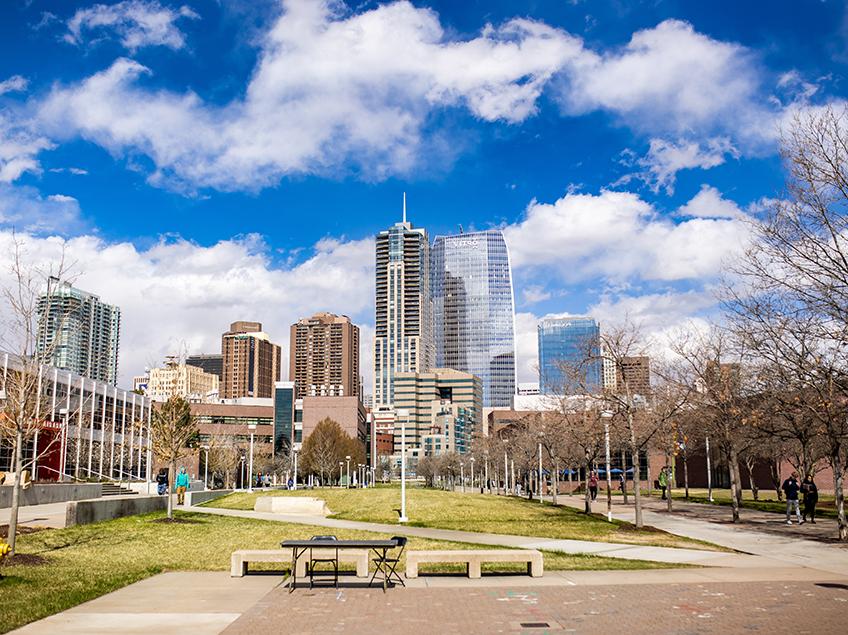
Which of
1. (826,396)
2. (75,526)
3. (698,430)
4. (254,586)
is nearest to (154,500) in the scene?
(75,526)

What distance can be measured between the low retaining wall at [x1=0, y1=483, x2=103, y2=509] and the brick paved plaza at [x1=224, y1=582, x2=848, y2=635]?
24.0 meters

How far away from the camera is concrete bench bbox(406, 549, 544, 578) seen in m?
Answer: 14.6

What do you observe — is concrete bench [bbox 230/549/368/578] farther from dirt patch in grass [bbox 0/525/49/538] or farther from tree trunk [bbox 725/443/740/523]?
tree trunk [bbox 725/443/740/523]

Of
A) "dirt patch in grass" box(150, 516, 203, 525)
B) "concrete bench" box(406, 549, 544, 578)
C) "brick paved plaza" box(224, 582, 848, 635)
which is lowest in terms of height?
"dirt patch in grass" box(150, 516, 203, 525)

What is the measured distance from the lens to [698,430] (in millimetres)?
43438

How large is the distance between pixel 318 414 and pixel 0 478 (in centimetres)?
12558

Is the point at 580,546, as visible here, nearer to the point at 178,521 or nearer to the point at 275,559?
the point at 275,559

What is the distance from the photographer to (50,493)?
3753 centimetres

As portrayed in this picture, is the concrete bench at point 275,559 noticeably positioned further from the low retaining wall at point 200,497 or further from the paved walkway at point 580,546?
the low retaining wall at point 200,497

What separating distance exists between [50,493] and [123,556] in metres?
22.3

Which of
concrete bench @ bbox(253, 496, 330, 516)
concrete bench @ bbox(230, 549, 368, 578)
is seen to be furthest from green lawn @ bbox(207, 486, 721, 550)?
concrete bench @ bbox(230, 549, 368, 578)

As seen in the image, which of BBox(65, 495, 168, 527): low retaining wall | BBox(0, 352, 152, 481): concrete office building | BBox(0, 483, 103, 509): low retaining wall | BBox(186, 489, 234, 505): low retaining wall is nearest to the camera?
BBox(65, 495, 168, 527): low retaining wall

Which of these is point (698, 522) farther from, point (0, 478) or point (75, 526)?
point (0, 478)

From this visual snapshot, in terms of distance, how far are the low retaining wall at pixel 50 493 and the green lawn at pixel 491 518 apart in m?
6.53
